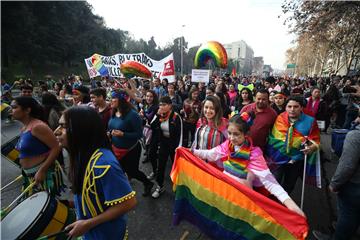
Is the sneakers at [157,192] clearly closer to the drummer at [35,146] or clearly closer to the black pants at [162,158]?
the black pants at [162,158]

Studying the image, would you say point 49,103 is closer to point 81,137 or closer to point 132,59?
point 81,137

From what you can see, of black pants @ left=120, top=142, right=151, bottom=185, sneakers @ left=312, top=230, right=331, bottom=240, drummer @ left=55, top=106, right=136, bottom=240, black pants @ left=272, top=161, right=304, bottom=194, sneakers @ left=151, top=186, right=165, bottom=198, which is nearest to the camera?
drummer @ left=55, top=106, right=136, bottom=240

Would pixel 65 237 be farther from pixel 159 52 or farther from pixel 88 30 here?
pixel 159 52

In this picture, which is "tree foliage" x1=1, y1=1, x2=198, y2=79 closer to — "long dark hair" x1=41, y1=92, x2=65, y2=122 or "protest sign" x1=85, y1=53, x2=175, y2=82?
"protest sign" x1=85, y1=53, x2=175, y2=82

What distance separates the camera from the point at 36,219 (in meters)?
2.07

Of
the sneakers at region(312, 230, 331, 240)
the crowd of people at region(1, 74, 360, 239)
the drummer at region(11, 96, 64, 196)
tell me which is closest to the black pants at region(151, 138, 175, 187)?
the crowd of people at region(1, 74, 360, 239)

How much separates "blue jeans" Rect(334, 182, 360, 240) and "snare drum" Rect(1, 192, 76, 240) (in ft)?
9.07

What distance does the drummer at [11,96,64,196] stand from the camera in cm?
278

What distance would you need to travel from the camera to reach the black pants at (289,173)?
3.32m

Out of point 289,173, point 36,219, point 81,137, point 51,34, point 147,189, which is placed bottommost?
point 147,189

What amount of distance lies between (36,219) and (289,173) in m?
3.14

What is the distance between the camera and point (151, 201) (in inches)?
159

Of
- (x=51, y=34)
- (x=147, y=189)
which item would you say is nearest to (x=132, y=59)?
(x=147, y=189)

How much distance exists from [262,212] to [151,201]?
232 cm
